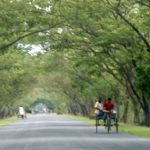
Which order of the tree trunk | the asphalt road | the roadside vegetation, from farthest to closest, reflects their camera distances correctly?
the tree trunk
the roadside vegetation
the asphalt road

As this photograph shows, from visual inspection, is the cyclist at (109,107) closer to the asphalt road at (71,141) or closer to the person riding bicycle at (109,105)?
the person riding bicycle at (109,105)

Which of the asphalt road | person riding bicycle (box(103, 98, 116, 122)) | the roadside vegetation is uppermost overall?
the roadside vegetation

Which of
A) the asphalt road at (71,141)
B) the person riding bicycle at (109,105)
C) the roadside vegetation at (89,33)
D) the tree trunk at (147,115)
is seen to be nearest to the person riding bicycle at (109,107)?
the person riding bicycle at (109,105)

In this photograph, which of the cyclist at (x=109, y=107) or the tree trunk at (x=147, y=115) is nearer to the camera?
the cyclist at (x=109, y=107)

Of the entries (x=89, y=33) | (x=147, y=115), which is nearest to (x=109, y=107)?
(x=89, y=33)

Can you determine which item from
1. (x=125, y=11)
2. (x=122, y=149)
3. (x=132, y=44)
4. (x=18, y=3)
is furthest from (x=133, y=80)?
(x=122, y=149)

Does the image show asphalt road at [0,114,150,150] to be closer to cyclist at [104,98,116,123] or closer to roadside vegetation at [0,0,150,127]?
Result: cyclist at [104,98,116,123]

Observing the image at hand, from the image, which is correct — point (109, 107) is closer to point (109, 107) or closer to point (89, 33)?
point (109, 107)

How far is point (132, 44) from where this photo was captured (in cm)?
4409

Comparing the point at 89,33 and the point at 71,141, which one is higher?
the point at 89,33

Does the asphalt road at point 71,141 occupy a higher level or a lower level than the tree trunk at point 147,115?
lower

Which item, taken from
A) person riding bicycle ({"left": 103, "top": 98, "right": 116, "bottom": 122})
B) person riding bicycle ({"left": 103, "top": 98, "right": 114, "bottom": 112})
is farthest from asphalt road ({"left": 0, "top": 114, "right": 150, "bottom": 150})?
person riding bicycle ({"left": 103, "top": 98, "right": 114, "bottom": 112})

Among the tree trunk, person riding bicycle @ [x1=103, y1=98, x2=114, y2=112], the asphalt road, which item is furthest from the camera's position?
the tree trunk

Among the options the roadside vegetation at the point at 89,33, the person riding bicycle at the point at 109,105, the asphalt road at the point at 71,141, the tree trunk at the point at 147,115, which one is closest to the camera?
the asphalt road at the point at 71,141
